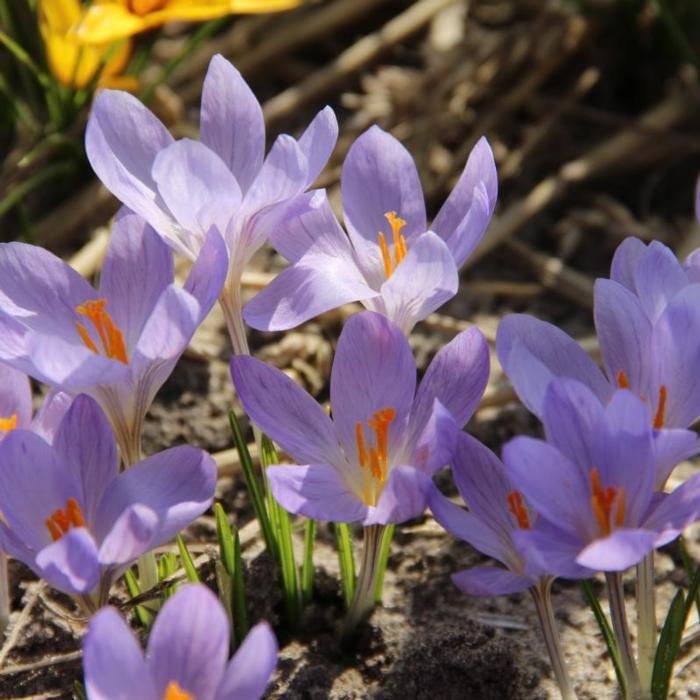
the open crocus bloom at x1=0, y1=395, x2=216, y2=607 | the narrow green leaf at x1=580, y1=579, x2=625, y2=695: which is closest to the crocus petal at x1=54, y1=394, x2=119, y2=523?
the open crocus bloom at x1=0, y1=395, x2=216, y2=607

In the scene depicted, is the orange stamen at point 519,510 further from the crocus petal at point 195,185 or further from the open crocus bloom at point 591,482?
the crocus petal at point 195,185

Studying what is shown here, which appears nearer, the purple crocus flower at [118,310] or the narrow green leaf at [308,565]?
the purple crocus flower at [118,310]

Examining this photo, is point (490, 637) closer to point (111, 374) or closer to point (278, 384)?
point (278, 384)

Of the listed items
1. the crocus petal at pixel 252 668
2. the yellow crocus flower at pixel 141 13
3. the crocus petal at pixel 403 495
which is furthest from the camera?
the yellow crocus flower at pixel 141 13

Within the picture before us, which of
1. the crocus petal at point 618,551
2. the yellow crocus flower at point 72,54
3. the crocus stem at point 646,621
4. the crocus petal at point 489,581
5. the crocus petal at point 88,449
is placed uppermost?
the yellow crocus flower at point 72,54

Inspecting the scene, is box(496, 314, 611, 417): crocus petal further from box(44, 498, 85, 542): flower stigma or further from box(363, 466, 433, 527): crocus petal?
box(44, 498, 85, 542): flower stigma

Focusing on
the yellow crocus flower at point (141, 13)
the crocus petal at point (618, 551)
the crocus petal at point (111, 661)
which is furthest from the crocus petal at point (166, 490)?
the yellow crocus flower at point (141, 13)
